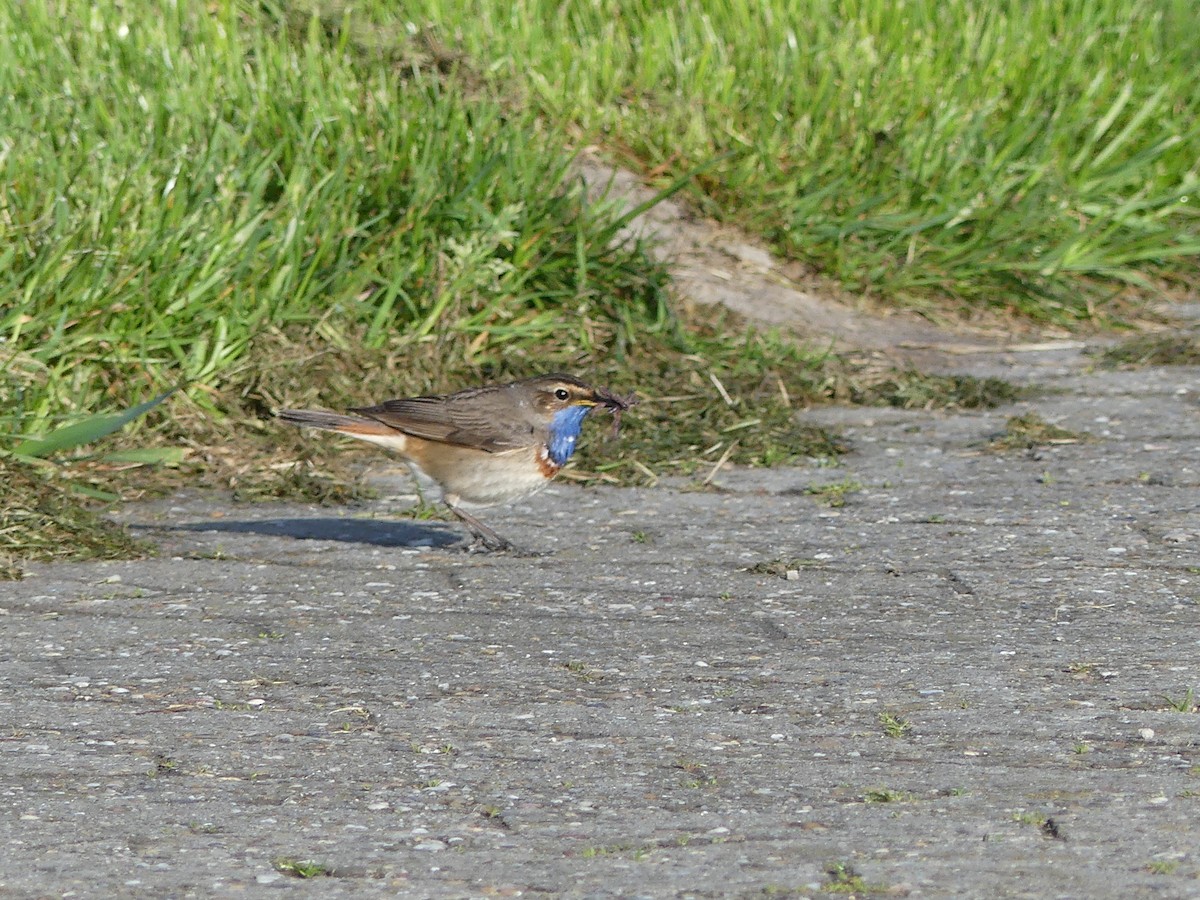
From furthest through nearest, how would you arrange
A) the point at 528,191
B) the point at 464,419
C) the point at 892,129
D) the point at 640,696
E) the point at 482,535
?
the point at 892,129 < the point at 528,191 < the point at 464,419 < the point at 482,535 < the point at 640,696

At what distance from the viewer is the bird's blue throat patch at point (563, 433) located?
19.2 ft

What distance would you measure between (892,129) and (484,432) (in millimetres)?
3861

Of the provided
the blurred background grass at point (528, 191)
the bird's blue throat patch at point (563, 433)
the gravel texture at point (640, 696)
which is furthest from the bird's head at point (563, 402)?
the blurred background grass at point (528, 191)

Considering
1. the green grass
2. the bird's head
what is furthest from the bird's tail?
the green grass

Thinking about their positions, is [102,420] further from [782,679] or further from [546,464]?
[782,679]

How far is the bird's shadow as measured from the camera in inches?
229

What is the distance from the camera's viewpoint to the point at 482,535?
5.74 metres

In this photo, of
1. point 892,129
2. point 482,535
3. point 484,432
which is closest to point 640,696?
point 482,535

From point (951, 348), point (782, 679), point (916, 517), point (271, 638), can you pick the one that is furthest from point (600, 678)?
point (951, 348)

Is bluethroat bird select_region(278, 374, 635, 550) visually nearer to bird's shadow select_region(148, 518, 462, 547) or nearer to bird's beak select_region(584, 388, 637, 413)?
bird's beak select_region(584, 388, 637, 413)

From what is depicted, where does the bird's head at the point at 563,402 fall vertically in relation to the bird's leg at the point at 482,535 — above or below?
above

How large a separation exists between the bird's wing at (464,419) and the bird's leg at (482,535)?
25 centimetres

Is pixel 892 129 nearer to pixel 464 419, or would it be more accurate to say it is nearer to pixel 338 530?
pixel 464 419

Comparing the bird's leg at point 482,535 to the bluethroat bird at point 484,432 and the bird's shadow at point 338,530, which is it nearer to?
the bluethroat bird at point 484,432
